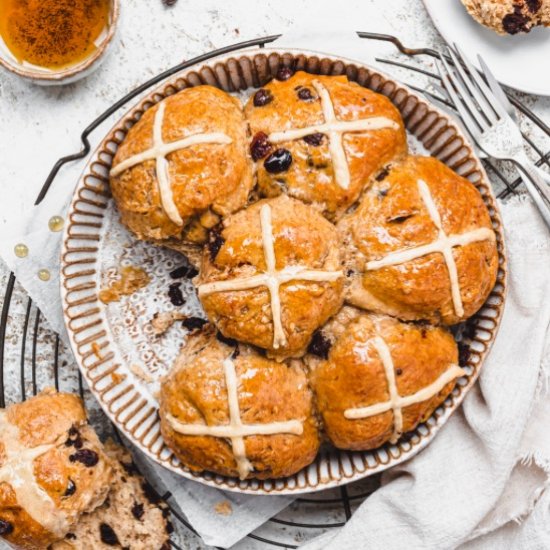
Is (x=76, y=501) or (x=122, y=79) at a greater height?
(x=122, y=79)

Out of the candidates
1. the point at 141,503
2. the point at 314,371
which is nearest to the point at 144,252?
the point at 314,371

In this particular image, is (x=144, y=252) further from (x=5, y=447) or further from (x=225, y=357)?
(x=5, y=447)

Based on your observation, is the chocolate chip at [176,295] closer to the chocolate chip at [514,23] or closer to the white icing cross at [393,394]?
the white icing cross at [393,394]

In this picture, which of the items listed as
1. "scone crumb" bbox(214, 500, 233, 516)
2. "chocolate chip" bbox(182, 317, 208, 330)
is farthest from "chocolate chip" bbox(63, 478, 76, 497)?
"chocolate chip" bbox(182, 317, 208, 330)

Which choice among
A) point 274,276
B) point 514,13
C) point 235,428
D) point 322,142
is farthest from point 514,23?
point 235,428

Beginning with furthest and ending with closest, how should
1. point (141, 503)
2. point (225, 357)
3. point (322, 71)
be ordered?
point (141, 503) → point (322, 71) → point (225, 357)

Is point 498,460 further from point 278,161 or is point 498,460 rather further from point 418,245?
point 278,161
